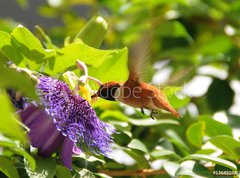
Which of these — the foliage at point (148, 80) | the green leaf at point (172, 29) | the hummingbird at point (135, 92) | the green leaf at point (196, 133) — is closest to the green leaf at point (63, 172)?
the foliage at point (148, 80)

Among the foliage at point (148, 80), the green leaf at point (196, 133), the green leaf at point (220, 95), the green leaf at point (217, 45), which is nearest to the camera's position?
the foliage at point (148, 80)

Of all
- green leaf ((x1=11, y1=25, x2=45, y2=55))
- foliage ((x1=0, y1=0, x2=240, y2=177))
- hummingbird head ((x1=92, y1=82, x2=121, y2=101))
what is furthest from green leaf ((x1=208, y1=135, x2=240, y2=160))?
green leaf ((x1=11, y1=25, x2=45, y2=55))

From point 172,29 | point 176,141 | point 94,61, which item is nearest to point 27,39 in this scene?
point 94,61

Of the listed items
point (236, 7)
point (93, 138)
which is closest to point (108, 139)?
point (93, 138)

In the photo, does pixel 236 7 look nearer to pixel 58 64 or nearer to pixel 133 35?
pixel 133 35

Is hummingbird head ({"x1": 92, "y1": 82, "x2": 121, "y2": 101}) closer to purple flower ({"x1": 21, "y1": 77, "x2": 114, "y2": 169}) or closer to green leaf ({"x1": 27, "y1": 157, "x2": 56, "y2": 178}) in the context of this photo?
purple flower ({"x1": 21, "y1": 77, "x2": 114, "y2": 169})

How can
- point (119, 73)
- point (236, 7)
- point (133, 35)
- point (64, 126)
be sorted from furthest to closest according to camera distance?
point (133, 35), point (236, 7), point (119, 73), point (64, 126)

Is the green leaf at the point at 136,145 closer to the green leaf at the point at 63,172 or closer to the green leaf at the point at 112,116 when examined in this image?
the green leaf at the point at 112,116
